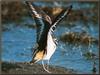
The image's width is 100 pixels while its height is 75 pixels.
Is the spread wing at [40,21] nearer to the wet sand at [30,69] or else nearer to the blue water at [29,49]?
the blue water at [29,49]

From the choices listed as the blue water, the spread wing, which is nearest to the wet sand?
the blue water

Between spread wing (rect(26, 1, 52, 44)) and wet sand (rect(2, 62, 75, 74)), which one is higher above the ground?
spread wing (rect(26, 1, 52, 44))

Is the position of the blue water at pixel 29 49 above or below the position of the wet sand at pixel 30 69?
above

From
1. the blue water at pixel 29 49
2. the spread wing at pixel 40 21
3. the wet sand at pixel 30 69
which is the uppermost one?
the spread wing at pixel 40 21

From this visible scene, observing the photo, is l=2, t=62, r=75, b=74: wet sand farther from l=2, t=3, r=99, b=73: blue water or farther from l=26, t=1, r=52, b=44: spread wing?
l=26, t=1, r=52, b=44: spread wing

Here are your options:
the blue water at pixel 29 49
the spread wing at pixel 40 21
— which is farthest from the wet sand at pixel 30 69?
the spread wing at pixel 40 21

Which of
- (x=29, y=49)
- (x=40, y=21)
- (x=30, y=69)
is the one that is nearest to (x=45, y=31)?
(x=40, y=21)

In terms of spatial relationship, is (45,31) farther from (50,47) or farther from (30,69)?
(30,69)

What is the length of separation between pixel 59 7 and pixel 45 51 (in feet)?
1.25

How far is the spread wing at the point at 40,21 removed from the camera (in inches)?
354

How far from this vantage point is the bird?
29.5 ft

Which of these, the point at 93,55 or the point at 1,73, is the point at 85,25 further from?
the point at 1,73

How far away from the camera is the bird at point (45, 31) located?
899 centimetres

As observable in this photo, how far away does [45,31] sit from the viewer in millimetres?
9000
